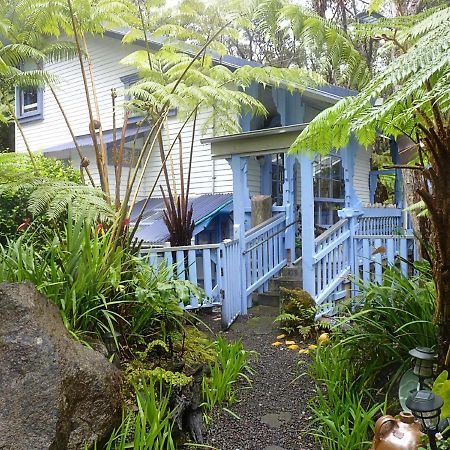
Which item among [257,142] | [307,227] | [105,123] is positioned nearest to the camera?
[307,227]

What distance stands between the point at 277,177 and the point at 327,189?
3.74 feet

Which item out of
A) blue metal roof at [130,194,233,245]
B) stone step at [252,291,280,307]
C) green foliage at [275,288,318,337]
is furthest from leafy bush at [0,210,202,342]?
blue metal roof at [130,194,233,245]

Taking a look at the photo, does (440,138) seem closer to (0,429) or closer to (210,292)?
(0,429)

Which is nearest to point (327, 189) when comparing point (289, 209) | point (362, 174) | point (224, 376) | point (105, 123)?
point (362, 174)

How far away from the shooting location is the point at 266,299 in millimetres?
6625

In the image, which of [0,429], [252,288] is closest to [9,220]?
[252,288]

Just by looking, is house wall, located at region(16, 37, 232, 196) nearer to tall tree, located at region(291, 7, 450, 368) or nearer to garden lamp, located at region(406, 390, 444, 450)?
tall tree, located at region(291, 7, 450, 368)

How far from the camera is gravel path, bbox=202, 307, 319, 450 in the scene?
2.88 meters

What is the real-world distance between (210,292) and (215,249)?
60 centimetres

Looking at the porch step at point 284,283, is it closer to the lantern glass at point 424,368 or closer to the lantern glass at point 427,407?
the lantern glass at point 424,368

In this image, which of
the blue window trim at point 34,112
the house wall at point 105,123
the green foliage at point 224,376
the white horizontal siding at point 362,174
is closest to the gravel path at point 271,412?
the green foliage at point 224,376

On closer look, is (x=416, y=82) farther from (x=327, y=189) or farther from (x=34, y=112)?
(x=34, y=112)

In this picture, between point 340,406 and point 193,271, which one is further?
point 193,271

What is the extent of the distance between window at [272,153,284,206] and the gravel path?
5438 millimetres
